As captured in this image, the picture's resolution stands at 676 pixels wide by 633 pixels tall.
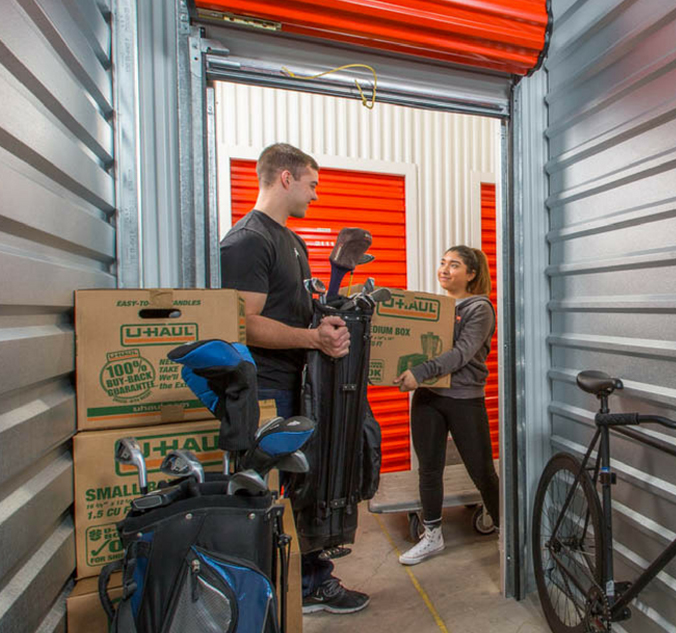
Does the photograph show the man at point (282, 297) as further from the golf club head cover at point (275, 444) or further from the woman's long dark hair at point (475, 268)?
the woman's long dark hair at point (475, 268)

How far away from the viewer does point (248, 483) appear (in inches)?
39.3

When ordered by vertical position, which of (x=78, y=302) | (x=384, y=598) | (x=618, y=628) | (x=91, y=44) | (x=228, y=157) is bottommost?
(x=384, y=598)

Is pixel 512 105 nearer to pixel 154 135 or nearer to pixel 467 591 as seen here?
pixel 154 135

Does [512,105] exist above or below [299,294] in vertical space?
above

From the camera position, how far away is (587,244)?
193 cm

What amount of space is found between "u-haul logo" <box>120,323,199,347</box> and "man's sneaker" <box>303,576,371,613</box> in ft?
5.11

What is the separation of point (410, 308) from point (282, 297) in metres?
0.71

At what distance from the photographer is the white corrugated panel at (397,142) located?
11.0 ft

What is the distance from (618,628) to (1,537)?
2.14 metres

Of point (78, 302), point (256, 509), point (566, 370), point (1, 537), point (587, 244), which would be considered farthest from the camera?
point (566, 370)

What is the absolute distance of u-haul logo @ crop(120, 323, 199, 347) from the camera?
1256 mm

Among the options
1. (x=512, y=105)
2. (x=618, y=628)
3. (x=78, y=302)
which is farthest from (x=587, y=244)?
(x=78, y=302)

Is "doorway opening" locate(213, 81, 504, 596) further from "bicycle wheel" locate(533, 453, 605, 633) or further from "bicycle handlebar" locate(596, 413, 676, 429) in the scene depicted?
"bicycle handlebar" locate(596, 413, 676, 429)

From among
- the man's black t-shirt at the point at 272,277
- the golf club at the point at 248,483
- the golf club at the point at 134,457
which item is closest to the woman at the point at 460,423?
A: the man's black t-shirt at the point at 272,277
